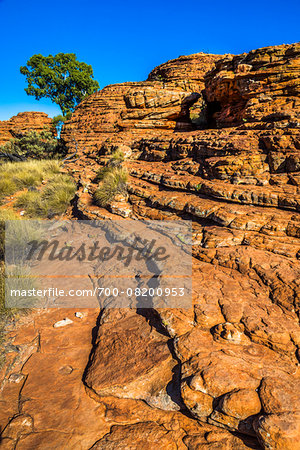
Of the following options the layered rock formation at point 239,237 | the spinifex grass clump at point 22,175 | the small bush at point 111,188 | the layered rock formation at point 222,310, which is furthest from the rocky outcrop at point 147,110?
the small bush at point 111,188

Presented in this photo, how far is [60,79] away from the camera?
26766mm

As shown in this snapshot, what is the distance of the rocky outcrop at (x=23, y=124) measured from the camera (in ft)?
70.7

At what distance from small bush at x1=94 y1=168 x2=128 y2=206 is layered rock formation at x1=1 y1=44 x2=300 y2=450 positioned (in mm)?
348

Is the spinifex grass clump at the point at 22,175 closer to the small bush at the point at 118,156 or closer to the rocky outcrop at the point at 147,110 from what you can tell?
the rocky outcrop at the point at 147,110

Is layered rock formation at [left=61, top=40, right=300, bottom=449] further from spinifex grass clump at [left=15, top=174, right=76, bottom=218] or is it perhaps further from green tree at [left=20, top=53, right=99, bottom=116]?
Answer: green tree at [left=20, top=53, right=99, bottom=116]

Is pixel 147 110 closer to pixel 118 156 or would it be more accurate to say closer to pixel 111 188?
pixel 118 156

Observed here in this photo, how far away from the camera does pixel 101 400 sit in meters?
2.82

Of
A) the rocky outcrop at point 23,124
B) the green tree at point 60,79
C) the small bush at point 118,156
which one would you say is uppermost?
the green tree at point 60,79

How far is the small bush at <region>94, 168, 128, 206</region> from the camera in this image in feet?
25.4

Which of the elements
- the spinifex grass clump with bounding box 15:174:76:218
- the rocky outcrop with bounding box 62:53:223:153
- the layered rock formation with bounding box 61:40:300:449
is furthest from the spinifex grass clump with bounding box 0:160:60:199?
the layered rock formation with bounding box 61:40:300:449

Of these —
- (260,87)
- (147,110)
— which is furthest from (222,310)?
(147,110)

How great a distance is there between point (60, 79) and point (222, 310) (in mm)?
33108

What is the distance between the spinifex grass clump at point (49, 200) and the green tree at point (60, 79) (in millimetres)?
22888

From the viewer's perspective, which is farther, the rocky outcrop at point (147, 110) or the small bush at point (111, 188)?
the rocky outcrop at point (147, 110)
